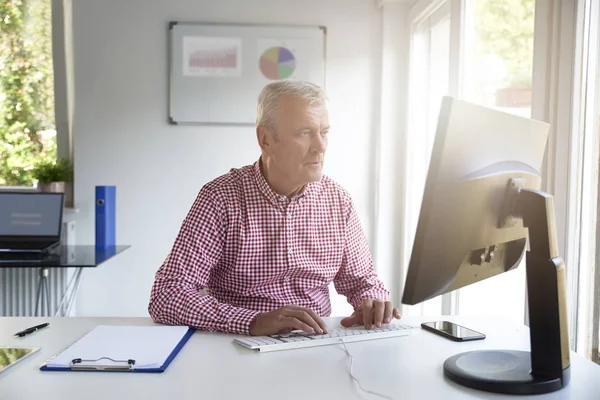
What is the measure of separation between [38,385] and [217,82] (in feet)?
9.31

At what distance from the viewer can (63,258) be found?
2945 millimetres

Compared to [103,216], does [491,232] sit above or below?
above

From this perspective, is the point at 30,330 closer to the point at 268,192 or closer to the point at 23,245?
the point at 268,192

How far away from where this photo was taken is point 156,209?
12.3ft

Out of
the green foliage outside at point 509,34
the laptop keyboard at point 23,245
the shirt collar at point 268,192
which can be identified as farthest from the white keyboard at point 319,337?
the laptop keyboard at point 23,245

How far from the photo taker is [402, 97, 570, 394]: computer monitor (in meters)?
0.93

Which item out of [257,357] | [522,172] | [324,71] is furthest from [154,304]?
[324,71]

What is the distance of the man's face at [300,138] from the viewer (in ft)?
5.86

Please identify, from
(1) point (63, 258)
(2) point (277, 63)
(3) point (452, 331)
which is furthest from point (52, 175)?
(3) point (452, 331)

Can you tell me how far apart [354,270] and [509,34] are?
1.11 metres

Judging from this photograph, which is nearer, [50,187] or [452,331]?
[452,331]

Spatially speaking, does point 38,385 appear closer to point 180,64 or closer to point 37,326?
point 37,326

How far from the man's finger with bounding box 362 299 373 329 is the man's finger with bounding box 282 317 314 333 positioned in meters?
0.16

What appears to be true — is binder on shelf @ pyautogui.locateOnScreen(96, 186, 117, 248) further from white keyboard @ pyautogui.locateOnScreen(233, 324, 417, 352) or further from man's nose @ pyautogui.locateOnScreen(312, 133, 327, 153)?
white keyboard @ pyautogui.locateOnScreen(233, 324, 417, 352)
